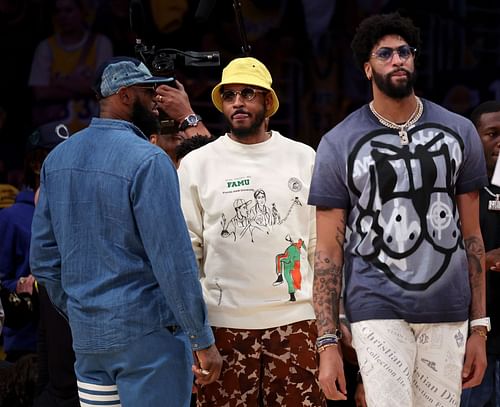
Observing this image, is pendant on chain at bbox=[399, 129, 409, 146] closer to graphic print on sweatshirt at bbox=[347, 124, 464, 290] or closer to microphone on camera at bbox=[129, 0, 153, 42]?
graphic print on sweatshirt at bbox=[347, 124, 464, 290]

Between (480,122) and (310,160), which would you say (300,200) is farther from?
(480,122)

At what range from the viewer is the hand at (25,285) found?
5.29m

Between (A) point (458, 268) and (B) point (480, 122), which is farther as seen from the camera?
(B) point (480, 122)

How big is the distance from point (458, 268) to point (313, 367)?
40.9 inches

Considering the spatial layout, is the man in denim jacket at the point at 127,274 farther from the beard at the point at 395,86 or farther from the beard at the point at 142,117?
the beard at the point at 395,86

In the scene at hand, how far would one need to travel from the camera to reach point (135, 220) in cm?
384

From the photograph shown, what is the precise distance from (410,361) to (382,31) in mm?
1180

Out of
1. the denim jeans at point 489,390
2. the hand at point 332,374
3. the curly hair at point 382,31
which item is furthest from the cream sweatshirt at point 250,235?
the denim jeans at point 489,390

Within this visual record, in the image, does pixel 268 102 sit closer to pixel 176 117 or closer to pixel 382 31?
pixel 176 117

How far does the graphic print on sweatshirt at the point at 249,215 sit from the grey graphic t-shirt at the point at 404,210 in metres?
0.67

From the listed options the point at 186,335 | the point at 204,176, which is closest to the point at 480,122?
the point at 204,176

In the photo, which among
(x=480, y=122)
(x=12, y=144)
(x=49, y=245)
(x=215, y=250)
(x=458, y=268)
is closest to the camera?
(x=458, y=268)

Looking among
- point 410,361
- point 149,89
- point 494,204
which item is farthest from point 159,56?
point 410,361

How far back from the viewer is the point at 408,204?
371 cm
